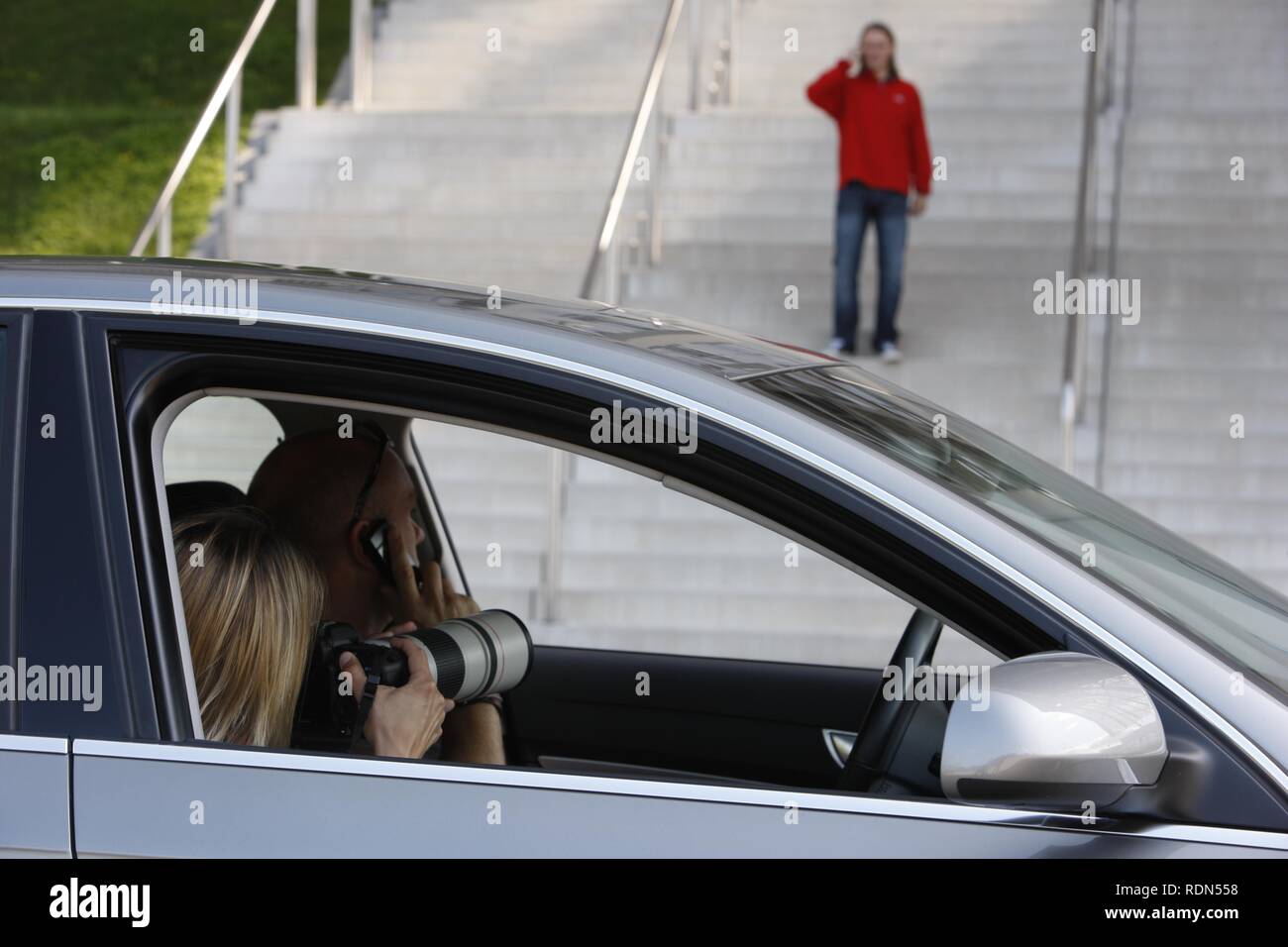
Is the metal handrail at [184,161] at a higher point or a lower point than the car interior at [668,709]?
higher

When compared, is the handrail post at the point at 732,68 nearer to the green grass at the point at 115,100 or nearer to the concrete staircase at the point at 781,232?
the concrete staircase at the point at 781,232

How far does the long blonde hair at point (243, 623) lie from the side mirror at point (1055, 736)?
35.0 inches

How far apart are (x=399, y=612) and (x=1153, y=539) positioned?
1.23 meters

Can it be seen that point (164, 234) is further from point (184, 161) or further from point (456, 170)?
point (456, 170)

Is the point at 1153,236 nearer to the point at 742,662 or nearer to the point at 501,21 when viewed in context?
the point at 501,21

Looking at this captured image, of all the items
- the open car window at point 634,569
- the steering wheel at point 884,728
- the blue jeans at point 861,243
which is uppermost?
the blue jeans at point 861,243

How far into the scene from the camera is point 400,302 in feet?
6.34

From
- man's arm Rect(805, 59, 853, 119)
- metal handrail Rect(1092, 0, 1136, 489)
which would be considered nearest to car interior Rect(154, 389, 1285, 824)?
metal handrail Rect(1092, 0, 1136, 489)

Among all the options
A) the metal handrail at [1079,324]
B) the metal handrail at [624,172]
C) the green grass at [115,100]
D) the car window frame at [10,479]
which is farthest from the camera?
the green grass at [115,100]

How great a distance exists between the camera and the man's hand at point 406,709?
212 cm

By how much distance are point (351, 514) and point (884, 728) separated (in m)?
0.90

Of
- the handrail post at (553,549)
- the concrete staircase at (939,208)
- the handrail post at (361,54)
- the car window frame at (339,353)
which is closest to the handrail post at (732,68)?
the concrete staircase at (939,208)

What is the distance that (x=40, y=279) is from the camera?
1.90 meters

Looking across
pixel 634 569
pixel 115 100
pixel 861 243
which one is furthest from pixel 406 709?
pixel 115 100
